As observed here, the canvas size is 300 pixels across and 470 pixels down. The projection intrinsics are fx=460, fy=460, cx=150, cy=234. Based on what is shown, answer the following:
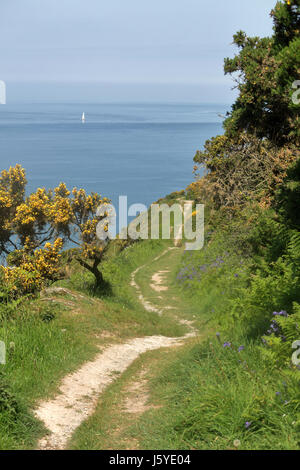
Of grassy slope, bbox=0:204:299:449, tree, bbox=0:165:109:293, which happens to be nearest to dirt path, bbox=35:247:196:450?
grassy slope, bbox=0:204:299:449

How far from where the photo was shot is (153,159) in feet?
573

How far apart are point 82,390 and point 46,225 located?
11934mm

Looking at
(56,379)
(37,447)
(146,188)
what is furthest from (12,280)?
(146,188)

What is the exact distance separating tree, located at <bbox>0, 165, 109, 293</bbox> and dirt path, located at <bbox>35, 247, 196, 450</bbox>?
Result: 656 centimetres

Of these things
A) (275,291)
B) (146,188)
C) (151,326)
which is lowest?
(151,326)

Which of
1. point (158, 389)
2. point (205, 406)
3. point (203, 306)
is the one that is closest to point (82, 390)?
point (158, 389)

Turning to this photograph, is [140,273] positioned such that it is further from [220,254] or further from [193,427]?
[193,427]

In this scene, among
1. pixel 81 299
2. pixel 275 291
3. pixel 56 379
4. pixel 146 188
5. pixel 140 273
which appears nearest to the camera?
pixel 56 379

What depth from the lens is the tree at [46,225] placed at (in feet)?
59.3

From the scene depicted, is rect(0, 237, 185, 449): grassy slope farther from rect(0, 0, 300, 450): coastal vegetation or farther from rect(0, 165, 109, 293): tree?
rect(0, 165, 109, 293): tree

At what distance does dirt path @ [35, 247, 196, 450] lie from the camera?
256 inches

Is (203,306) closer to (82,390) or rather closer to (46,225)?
(46,225)

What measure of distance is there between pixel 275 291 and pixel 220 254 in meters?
13.7

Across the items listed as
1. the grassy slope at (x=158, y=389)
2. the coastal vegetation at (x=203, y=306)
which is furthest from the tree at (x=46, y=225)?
the grassy slope at (x=158, y=389)
